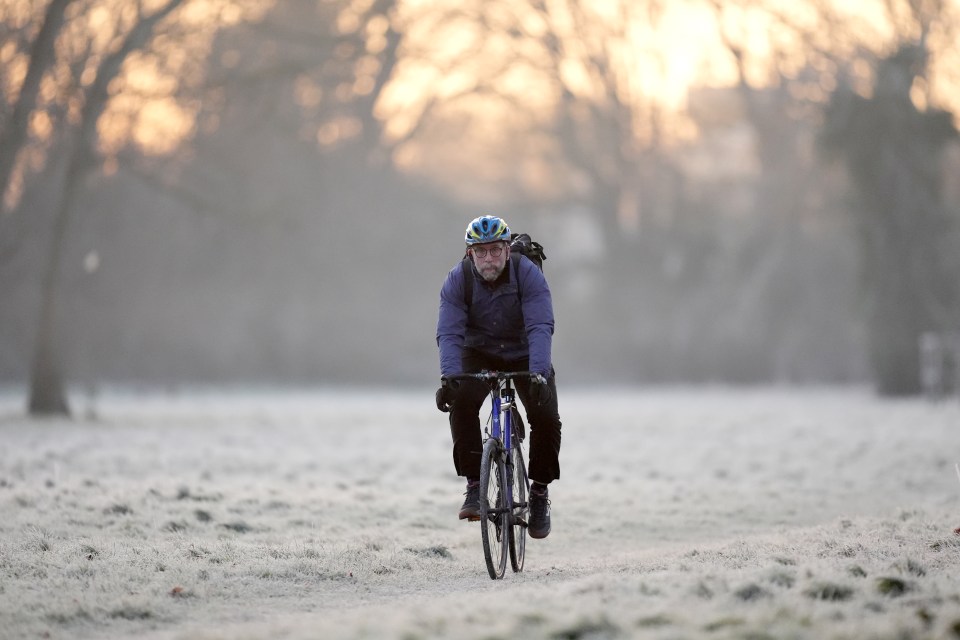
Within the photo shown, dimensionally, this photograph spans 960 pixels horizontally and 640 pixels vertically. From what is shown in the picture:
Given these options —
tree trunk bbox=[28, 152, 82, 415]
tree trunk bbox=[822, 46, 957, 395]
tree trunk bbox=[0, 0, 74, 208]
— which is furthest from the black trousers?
tree trunk bbox=[822, 46, 957, 395]

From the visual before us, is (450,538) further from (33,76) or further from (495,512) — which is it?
(33,76)

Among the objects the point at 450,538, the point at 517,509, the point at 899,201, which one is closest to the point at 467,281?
the point at 517,509

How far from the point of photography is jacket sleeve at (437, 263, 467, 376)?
819 centimetres

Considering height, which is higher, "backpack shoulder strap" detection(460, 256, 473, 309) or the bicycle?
"backpack shoulder strap" detection(460, 256, 473, 309)

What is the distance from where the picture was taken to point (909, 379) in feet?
108

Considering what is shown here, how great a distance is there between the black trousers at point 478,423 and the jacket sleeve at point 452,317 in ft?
0.72

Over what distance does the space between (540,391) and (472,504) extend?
813 mm

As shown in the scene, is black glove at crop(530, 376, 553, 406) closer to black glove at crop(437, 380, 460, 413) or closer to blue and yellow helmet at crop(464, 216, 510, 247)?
black glove at crop(437, 380, 460, 413)

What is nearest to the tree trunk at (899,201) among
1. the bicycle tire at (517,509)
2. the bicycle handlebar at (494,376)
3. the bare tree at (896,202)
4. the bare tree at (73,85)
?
the bare tree at (896,202)

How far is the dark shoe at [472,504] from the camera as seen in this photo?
8.31 meters

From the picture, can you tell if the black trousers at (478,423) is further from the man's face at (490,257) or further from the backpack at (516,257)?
the man's face at (490,257)

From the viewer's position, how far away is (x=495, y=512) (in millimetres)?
8219

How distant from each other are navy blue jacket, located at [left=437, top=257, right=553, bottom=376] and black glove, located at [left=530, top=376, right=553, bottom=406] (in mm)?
61

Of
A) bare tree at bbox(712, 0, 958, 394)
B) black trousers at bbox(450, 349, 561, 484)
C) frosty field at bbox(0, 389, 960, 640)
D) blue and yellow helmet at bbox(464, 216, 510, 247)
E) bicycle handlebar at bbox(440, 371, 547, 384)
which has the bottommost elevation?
frosty field at bbox(0, 389, 960, 640)
